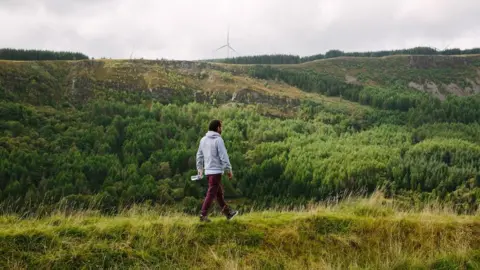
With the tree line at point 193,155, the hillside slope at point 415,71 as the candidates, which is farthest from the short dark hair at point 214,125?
the hillside slope at point 415,71

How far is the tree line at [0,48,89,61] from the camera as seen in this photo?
12256cm

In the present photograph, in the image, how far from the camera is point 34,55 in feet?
414

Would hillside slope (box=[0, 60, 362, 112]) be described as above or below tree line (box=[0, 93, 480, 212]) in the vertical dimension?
above

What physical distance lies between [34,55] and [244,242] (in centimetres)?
13227

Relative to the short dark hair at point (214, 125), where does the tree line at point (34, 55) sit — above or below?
above

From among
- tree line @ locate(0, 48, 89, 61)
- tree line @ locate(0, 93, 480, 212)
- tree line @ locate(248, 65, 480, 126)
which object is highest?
tree line @ locate(0, 48, 89, 61)

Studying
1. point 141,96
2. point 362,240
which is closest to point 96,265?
point 362,240

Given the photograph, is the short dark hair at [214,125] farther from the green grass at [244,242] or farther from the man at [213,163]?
the green grass at [244,242]

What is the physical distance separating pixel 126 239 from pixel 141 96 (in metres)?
99.7

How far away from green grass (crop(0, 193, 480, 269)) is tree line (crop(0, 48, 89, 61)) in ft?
419

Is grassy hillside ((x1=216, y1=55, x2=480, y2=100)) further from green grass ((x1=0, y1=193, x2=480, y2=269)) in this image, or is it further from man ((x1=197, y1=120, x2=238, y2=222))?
man ((x1=197, y1=120, x2=238, y2=222))

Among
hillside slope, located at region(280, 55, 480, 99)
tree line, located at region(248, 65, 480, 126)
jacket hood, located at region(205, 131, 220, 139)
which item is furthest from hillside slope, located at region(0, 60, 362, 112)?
jacket hood, located at region(205, 131, 220, 139)

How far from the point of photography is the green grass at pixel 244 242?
9.53 metres

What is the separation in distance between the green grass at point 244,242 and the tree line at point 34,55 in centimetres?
12783
